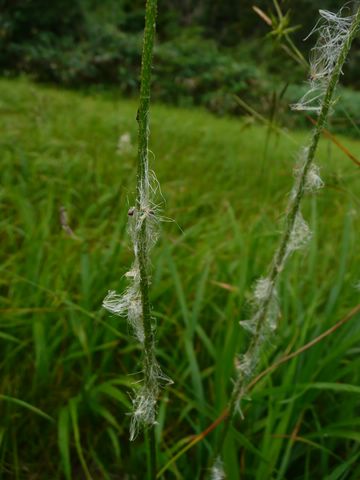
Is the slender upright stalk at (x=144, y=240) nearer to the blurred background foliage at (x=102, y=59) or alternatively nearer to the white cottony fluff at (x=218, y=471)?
the white cottony fluff at (x=218, y=471)

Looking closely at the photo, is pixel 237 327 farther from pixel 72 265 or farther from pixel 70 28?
pixel 70 28

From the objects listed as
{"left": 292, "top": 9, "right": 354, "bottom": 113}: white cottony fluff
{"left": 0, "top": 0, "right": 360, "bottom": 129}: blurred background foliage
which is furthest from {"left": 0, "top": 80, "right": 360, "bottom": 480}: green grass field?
{"left": 0, "top": 0, "right": 360, "bottom": 129}: blurred background foliage

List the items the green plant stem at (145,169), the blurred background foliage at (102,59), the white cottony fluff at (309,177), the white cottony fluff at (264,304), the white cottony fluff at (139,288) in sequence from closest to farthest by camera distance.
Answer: the green plant stem at (145,169) → the white cottony fluff at (139,288) → the white cottony fluff at (309,177) → the white cottony fluff at (264,304) → the blurred background foliage at (102,59)

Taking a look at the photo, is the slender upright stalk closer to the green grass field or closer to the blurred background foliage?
the green grass field

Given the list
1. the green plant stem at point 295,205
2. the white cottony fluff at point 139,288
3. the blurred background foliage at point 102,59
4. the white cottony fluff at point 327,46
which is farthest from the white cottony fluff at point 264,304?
the blurred background foliage at point 102,59

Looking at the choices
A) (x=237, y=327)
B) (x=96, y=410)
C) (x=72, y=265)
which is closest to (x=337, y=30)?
(x=237, y=327)
